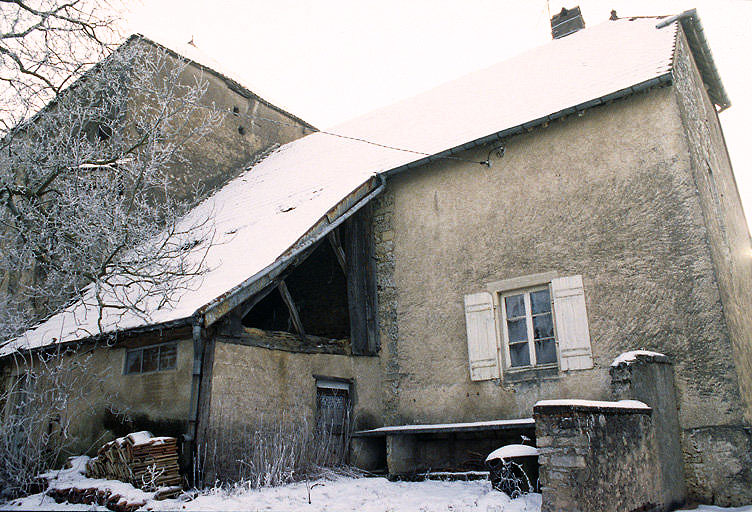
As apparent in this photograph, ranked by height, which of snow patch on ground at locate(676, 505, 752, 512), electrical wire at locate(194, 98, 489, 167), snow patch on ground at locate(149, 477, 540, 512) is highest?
electrical wire at locate(194, 98, 489, 167)

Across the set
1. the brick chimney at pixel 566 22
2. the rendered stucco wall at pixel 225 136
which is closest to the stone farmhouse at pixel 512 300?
the brick chimney at pixel 566 22

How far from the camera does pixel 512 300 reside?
8109 mm

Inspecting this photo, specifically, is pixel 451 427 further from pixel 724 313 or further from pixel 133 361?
pixel 133 361

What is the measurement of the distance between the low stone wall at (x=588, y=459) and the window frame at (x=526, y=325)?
2.35 metres

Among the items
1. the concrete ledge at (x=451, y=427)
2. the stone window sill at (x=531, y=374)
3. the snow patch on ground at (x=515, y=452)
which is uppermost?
the stone window sill at (x=531, y=374)

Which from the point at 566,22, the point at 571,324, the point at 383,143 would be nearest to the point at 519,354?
the point at 571,324

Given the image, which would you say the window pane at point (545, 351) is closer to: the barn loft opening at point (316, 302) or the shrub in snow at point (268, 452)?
the shrub in snow at point (268, 452)

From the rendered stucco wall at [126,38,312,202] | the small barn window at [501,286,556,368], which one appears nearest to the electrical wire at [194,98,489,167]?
the rendered stucco wall at [126,38,312,202]

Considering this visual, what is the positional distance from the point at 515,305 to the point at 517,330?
0.34 metres

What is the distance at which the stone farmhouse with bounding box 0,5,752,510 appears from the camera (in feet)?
20.9

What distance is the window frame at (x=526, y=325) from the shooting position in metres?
7.59

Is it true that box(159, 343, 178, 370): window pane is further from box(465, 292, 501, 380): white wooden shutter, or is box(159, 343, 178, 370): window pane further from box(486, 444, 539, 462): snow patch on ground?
box(486, 444, 539, 462): snow patch on ground

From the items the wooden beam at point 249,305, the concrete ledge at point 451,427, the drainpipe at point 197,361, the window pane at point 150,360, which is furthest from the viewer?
the window pane at point 150,360

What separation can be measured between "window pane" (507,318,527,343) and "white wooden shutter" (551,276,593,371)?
0.53 meters
